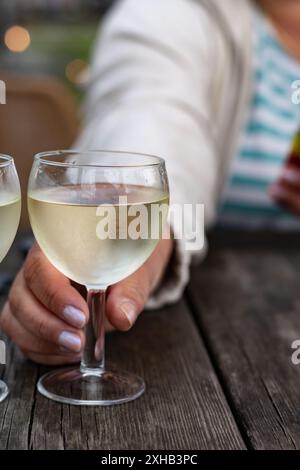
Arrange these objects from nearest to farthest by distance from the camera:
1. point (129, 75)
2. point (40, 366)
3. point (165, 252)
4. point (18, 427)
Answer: point (18, 427), point (40, 366), point (165, 252), point (129, 75)

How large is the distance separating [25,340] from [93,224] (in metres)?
0.17

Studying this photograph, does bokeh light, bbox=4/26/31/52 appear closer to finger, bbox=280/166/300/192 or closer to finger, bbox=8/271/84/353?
finger, bbox=280/166/300/192

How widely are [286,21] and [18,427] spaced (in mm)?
1205

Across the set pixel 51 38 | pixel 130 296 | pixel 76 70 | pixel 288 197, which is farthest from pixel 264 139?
pixel 51 38

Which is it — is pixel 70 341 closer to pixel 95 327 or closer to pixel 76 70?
pixel 95 327

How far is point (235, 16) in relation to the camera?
1.43m

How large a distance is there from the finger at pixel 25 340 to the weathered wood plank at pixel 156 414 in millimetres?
57

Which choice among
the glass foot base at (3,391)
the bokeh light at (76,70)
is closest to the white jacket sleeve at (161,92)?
the glass foot base at (3,391)

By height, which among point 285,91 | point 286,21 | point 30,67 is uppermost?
point 286,21

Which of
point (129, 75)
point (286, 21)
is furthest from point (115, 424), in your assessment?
point (286, 21)

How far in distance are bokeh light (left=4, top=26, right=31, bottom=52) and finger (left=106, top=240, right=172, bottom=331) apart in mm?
3894

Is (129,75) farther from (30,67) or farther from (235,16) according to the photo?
(30,67)

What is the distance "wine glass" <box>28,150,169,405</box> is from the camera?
0.57 meters

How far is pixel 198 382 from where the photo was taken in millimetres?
657
